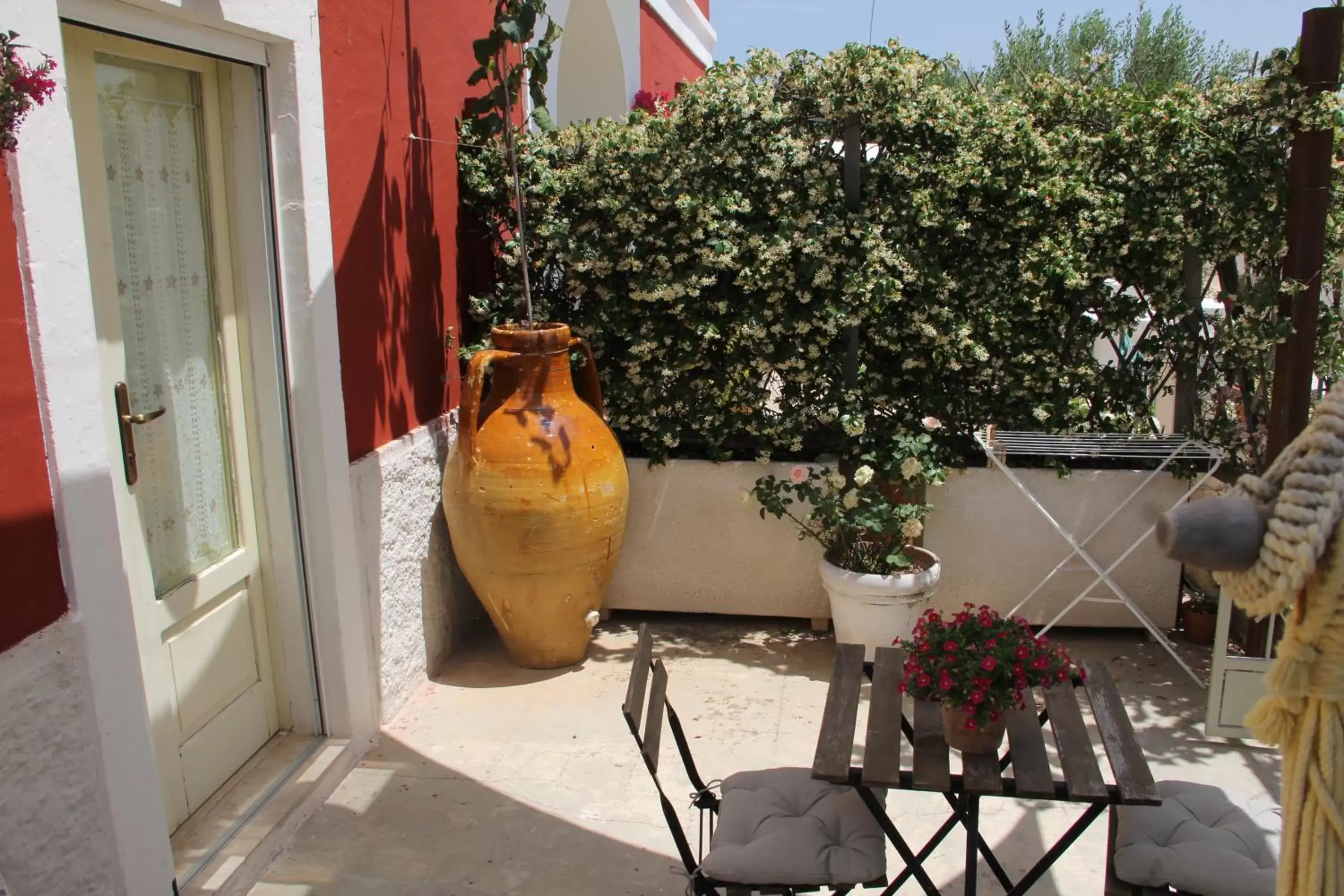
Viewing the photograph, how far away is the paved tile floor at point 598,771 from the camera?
3.34 metres

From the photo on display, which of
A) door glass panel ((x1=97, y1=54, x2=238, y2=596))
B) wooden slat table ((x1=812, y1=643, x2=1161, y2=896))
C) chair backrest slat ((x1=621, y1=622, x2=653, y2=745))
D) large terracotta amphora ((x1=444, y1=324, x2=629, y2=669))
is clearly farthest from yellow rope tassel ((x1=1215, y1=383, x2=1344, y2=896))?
large terracotta amphora ((x1=444, y1=324, x2=629, y2=669))

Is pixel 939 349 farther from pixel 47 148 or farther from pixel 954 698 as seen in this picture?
pixel 47 148

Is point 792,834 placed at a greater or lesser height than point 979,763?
lesser

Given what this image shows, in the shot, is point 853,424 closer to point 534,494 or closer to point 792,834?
point 534,494

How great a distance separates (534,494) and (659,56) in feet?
23.4

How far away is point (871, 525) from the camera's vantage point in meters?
4.64

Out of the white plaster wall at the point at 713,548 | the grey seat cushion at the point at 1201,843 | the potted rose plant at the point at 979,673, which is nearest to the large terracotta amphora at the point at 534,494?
the white plaster wall at the point at 713,548

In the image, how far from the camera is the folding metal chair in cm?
255

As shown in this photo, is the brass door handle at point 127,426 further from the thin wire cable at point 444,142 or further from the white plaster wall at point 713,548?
the white plaster wall at point 713,548

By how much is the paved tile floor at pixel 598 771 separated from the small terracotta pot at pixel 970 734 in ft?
2.62

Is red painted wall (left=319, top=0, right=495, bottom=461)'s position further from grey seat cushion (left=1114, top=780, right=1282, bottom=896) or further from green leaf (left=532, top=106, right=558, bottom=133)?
grey seat cushion (left=1114, top=780, right=1282, bottom=896)

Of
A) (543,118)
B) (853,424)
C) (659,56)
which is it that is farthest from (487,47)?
(659,56)

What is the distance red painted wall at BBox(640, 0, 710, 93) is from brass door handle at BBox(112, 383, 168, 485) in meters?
6.31

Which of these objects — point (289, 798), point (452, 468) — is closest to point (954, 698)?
point (289, 798)
